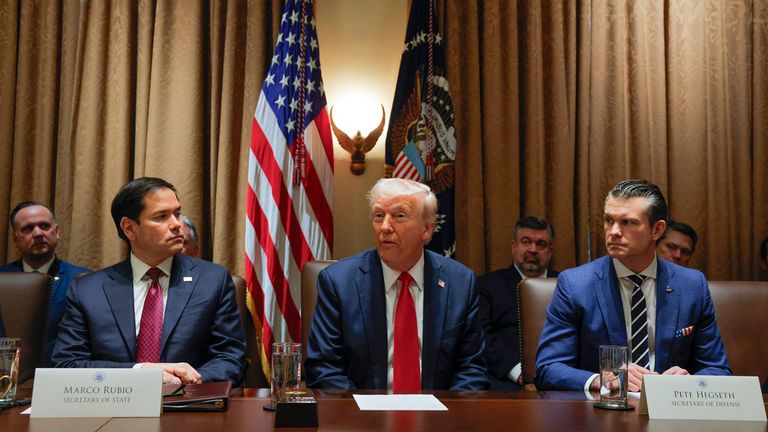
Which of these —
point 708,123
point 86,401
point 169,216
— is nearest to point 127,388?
point 86,401

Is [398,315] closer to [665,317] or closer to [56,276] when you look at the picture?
[665,317]

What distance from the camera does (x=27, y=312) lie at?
120 inches

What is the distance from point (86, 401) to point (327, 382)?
112 centimetres

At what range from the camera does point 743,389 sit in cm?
194

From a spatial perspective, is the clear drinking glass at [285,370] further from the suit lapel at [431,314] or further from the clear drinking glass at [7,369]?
the suit lapel at [431,314]

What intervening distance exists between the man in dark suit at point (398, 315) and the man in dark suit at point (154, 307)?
0.40 metres

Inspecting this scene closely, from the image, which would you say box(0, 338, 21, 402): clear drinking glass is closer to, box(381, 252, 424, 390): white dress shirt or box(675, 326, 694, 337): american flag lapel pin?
box(381, 252, 424, 390): white dress shirt

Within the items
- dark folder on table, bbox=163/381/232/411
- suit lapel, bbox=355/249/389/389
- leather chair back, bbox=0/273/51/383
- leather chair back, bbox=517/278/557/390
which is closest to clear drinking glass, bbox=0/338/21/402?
dark folder on table, bbox=163/381/232/411

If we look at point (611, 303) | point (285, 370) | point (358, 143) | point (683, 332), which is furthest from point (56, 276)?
point (683, 332)

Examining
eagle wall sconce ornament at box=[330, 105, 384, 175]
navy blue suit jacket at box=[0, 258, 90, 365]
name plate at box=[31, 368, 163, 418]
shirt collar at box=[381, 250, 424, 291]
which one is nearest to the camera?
name plate at box=[31, 368, 163, 418]

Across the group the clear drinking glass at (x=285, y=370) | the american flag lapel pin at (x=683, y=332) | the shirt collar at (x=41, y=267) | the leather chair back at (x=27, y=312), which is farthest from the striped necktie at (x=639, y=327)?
the shirt collar at (x=41, y=267)

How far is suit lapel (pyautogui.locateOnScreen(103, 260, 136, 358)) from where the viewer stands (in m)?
2.93

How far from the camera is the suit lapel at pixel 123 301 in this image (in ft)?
9.61

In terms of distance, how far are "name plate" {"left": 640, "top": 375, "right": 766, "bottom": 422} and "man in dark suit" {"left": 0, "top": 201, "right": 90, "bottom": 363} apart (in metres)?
3.15
